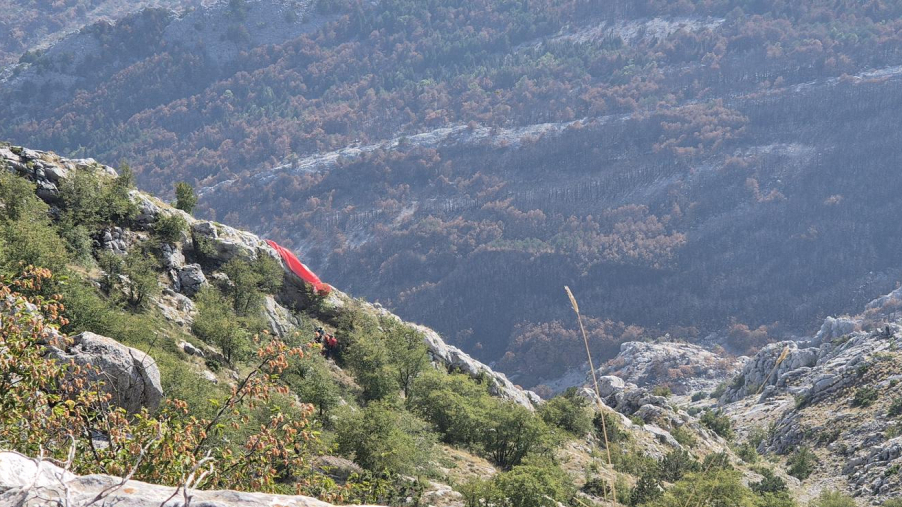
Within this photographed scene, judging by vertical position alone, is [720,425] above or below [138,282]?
below

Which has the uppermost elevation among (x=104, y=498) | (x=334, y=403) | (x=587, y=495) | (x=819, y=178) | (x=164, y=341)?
(x=104, y=498)

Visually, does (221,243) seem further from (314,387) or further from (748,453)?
(748,453)

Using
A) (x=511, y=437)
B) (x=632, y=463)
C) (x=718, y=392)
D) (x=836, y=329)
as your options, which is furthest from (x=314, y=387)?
(x=836, y=329)

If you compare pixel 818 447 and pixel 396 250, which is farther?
pixel 396 250

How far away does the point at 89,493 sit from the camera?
526 cm

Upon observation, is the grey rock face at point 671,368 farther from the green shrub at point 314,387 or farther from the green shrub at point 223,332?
the green shrub at point 223,332

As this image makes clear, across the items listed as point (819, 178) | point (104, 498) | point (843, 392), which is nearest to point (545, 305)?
point (819, 178)

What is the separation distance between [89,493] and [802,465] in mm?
34893

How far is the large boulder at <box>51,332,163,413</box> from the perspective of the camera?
14.7 m

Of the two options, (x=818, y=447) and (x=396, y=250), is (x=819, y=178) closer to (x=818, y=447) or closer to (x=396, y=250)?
(x=396, y=250)

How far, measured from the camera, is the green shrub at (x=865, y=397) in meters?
36.4

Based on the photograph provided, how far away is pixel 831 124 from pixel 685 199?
115 feet

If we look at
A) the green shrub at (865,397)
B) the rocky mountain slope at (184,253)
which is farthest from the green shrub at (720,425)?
the rocky mountain slope at (184,253)

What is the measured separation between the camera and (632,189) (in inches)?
6865
